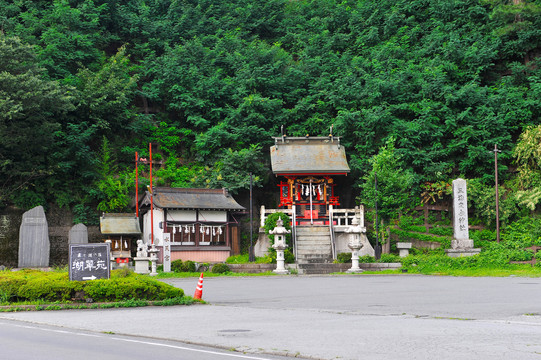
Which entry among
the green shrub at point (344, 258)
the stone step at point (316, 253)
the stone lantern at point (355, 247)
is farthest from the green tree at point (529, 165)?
the stone step at point (316, 253)

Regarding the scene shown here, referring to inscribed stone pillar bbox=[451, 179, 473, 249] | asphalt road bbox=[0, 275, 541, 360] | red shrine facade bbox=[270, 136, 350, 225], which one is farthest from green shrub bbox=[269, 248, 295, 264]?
asphalt road bbox=[0, 275, 541, 360]

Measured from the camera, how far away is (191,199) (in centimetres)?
3434

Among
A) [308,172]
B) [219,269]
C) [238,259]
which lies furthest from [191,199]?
[308,172]

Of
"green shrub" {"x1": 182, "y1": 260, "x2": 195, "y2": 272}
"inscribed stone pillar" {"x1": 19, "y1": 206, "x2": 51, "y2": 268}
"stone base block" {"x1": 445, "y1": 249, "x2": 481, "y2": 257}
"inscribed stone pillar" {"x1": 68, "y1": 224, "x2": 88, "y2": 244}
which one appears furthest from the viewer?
"stone base block" {"x1": 445, "y1": 249, "x2": 481, "y2": 257}

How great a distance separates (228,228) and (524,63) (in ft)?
79.5

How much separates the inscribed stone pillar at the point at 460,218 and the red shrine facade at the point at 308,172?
7562 mm

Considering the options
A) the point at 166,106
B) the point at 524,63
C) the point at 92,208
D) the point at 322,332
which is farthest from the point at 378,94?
the point at 322,332

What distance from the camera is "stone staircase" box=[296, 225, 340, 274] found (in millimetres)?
31047

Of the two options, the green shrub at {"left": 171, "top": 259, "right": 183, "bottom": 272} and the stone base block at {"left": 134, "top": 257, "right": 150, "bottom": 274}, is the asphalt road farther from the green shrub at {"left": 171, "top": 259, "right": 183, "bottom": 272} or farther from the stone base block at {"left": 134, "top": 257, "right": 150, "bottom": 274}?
the green shrub at {"left": 171, "top": 259, "right": 183, "bottom": 272}

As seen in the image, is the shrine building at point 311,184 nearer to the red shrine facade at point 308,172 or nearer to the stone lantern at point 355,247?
the red shrine facade at point 308,172

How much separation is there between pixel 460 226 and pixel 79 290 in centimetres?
2296

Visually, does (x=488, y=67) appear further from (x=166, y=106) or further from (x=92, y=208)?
(x=92, y=208)

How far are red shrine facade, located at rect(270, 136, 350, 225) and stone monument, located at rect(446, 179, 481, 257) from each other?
7.60m

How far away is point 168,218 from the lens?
33.5m
